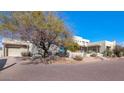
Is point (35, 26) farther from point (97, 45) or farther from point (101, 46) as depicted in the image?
point (97, 45)

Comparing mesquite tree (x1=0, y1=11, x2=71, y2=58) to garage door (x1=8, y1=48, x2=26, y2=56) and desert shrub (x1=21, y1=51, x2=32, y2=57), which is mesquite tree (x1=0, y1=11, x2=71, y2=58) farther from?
garage door (x1=8, y1=48, x2=26, y2=56)

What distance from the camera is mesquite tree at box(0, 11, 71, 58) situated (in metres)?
11.6

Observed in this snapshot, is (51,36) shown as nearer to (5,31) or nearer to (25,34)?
(25,34)

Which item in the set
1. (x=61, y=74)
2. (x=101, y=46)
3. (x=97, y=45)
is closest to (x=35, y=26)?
(x=61, y=74)

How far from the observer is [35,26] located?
11.8 metres

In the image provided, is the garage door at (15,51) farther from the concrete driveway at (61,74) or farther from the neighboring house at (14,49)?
the concrete driveway at (61,74)

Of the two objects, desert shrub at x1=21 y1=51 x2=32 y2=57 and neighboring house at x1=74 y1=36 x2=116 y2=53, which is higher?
neighboring house at x1=74 y1=36 x2=116 y2=53

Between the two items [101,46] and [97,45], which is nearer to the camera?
[101,46]

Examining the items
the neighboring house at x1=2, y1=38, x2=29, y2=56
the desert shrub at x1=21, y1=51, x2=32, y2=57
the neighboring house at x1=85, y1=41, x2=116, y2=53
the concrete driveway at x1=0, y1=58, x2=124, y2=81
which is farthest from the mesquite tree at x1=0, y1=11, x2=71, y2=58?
the neighboring house at x1=85, y1=41, x2=116, y2=53

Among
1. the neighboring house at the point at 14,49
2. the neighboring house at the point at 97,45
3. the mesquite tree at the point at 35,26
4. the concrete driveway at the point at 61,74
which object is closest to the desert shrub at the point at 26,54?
the neighboring house at the point at 14,49

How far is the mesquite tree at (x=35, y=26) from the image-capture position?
1155 centimetres

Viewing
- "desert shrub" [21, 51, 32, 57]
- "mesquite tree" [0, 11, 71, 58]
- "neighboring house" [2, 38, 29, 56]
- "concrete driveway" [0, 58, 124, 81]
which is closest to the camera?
"concrete driveway" [0, 58, 124, 81]

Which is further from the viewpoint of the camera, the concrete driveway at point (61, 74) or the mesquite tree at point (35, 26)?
the mesquite tree at point (35, 26)

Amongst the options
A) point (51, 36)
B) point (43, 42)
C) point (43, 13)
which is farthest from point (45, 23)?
point (43, 42)
